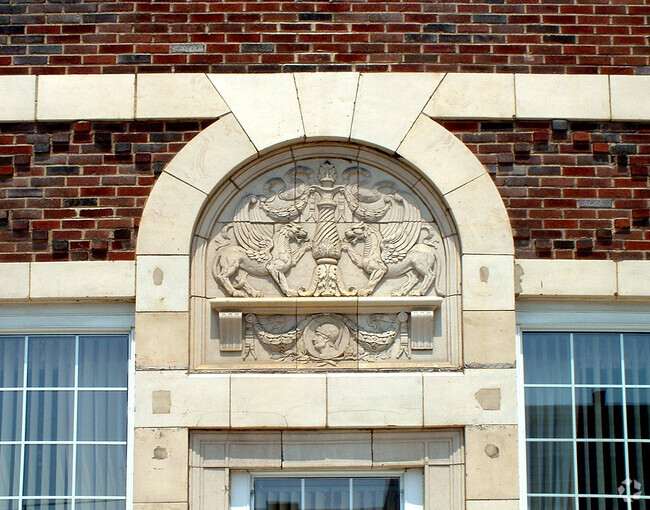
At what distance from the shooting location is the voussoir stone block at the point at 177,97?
755 centimetres

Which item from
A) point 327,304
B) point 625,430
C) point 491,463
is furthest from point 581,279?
point 327,304

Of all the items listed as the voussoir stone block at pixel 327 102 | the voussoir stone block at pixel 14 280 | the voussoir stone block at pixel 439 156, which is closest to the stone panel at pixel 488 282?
the voussoir stone block at pixel 439 156

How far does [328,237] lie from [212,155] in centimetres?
100

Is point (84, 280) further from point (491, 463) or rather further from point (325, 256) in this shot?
point (491, 463)

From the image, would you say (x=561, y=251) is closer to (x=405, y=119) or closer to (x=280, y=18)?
(x=405, y=119)

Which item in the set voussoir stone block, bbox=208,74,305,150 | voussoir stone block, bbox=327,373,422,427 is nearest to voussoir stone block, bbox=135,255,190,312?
voussoir stone block, bbox=208,74,305,150

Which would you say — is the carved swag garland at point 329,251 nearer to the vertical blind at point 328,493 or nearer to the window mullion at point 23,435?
the vertical blind at point 328,493

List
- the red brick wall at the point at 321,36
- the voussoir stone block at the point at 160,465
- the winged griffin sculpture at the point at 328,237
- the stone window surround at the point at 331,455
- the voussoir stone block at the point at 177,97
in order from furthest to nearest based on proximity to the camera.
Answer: the red brick wall at the point at 321,36, the voussoir stone block at the point at 177,97, the winged griffin sculpture at the point at 328,237, the stone window surround at the point at 331,455, the voussoir stone block at the point at 160,465

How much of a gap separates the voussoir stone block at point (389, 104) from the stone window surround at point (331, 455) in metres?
2.03

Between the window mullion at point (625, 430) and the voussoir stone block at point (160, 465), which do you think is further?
the window mullion at point (625, 430)

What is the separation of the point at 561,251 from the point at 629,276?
19.5 inches

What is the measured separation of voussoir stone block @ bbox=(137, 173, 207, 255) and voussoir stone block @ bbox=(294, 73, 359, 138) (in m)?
0.93

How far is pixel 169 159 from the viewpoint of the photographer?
7.53 meters

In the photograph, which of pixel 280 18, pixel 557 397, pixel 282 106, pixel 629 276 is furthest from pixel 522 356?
pixel 280 18
